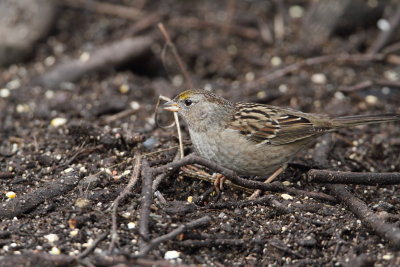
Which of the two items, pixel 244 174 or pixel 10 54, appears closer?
pixel 244 174

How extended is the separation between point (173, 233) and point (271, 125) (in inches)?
60.8

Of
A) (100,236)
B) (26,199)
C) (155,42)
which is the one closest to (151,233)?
(100,236)

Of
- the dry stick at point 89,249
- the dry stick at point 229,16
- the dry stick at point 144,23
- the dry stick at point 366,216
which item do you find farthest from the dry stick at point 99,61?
the dry stick at point 89,249

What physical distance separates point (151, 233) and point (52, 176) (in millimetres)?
1097

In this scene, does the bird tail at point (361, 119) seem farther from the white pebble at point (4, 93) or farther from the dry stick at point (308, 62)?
the white pebble at point (4, 93)

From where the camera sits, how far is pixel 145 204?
3.25 m

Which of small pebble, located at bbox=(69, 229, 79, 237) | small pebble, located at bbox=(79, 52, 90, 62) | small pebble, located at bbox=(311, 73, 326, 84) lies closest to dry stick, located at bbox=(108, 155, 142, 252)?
small pebble, located at bbox=(69, 229, 79, 237)

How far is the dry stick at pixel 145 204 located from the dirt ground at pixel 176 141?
45 millimetres

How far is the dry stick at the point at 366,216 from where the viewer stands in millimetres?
3265

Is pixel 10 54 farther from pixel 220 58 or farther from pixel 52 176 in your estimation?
pixel 52 176

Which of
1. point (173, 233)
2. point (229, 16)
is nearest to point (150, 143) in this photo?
point (173, 233)

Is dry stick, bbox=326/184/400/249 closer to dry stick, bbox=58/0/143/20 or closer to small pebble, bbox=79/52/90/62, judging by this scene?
small pebble, bbox=79/52/90/62

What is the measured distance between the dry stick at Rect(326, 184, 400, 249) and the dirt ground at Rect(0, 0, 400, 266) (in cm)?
5

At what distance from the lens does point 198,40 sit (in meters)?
6.80
